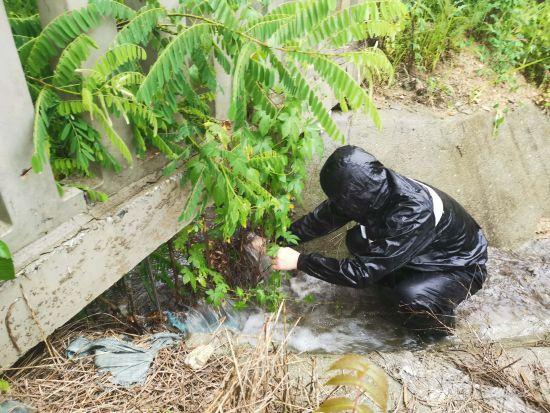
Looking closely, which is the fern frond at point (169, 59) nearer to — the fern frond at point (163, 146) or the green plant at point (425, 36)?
the fern frond at point (163, 146)

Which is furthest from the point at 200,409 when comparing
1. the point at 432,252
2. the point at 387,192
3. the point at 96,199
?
the point at 432,252

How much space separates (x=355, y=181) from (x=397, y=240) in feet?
1.91

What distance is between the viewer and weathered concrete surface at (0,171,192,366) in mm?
1862

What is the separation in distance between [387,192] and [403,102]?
86.5 inches

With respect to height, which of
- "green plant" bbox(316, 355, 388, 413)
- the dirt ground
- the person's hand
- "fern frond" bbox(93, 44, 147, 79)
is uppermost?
"fern frond" bbox(93, 44, 147, 79)

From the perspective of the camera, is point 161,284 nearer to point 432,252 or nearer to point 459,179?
point 432,252

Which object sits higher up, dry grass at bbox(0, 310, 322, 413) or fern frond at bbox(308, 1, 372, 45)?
fern frond at bbox(308, 1, 372, 45)

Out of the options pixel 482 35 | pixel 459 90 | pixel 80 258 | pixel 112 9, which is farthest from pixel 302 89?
pixel 482 35

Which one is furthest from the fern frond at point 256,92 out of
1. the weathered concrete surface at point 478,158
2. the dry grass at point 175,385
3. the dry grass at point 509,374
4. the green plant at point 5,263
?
the weathered concrete surface at point 478,158

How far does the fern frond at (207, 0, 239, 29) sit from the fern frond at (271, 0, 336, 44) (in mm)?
203

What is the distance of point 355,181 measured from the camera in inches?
122

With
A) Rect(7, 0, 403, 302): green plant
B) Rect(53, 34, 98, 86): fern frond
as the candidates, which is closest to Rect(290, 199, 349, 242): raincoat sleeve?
Rect(7, 0, 403, 302): green plant

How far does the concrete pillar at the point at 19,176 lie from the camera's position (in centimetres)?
156

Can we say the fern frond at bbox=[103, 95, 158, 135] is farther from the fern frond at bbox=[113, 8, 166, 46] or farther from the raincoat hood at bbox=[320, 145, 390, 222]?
the raincoat hood at bbox=[320, 145, 390, 222]
